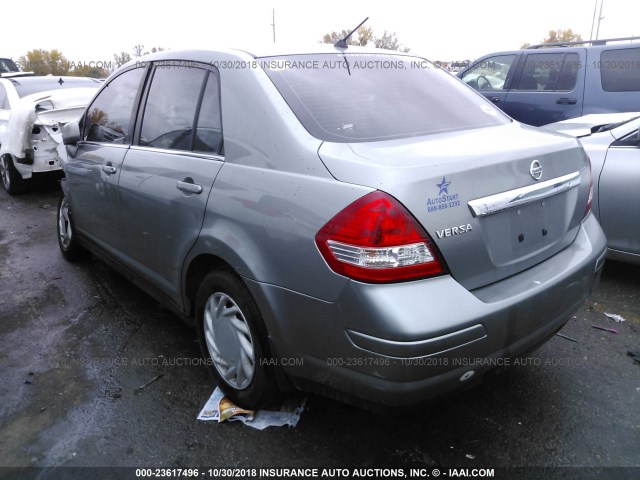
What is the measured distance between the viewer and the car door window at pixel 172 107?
2721 mm

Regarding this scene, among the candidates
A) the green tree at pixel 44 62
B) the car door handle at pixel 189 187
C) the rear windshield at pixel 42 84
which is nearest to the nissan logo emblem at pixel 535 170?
the car door handle at pixel 189 187

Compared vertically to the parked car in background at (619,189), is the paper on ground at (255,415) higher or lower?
lower

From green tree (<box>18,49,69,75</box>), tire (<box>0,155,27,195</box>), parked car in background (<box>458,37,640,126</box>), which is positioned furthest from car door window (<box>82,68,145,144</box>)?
green tree (<box>18,49,69,75</box>)

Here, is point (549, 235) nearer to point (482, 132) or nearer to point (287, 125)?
Result: point (482, 132)

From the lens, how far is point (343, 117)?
2.31 metres

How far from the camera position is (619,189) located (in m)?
3.71

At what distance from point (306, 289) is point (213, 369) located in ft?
3.34

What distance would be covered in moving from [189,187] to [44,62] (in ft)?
160

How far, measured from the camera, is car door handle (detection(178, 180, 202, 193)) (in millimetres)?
2492

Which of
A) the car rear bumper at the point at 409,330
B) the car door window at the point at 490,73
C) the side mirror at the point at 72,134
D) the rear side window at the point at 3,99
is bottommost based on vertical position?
the car rear bumper at the point at 409,330

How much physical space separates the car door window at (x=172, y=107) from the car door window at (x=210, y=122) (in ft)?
0.22

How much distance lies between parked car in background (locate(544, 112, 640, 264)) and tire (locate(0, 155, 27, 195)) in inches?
283

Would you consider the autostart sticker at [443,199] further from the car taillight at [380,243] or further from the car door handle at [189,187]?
the car door handle at [189,187]

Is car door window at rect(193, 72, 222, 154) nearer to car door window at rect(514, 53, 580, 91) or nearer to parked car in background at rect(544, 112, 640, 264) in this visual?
parked car in background at rect(544, 112, 640, 264)
